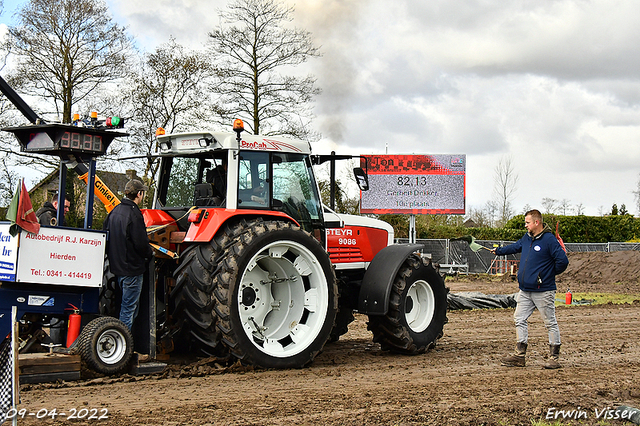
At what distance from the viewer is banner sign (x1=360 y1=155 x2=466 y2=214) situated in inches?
1166

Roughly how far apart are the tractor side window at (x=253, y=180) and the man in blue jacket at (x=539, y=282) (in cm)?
317

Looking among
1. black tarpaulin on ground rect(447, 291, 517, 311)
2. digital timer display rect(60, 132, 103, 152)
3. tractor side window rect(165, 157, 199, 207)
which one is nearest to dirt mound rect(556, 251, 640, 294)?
black tarpaulin on ground rect(447, 291, 517, 311)

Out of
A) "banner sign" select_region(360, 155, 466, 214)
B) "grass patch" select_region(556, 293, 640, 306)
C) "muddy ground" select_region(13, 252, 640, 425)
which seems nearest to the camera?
"muddy ground" select_region(13, 252, 640, 425)

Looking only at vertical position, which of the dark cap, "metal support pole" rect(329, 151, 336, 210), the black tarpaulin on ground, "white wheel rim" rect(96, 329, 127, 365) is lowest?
the black tarpaulin on ground

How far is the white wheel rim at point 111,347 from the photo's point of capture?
5909 millimetres

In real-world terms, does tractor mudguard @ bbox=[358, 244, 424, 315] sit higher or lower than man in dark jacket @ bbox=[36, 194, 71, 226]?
lower

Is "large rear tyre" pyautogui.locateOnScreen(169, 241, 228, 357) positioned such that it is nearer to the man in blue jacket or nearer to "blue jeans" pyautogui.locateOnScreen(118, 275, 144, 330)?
"blue jeans" pyautogui.locateOnScreen(118, 275, 144, 330)

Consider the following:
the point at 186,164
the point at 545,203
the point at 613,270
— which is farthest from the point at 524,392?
the point at 545,203

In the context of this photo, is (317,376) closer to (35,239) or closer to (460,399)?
(460,399)

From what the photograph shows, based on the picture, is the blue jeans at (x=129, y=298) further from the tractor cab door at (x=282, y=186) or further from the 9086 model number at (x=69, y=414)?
the 9086 model number at (x=69, y=414)

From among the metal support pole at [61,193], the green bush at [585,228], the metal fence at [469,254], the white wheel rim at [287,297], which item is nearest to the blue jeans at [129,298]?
the metal support pole at [61,193]

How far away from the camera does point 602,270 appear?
2738 cm

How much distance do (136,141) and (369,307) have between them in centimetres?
1678

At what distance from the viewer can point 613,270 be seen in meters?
27.1
